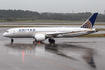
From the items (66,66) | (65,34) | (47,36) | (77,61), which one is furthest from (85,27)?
(66,66)

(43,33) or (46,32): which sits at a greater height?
(46,32)

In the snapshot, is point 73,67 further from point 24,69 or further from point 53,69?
point 24,69

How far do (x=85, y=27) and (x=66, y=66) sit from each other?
22.0m

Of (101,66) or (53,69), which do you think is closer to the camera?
(53,69)

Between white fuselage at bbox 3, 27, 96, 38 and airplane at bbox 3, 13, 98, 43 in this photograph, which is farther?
white fuselage at bbox 3, 27, 96, 38

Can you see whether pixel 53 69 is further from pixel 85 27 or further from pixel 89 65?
pixel 85 27

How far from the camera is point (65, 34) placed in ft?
120

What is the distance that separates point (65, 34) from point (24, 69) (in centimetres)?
2080

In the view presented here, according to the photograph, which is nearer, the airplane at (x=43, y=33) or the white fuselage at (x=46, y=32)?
the airplane at (x=43, y=33)

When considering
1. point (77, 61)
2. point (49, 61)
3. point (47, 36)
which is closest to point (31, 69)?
point (49, 61)

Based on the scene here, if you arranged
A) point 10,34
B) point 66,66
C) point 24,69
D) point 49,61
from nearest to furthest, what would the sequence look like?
point 24,69, point 66,66, point 49,61, point 10,34

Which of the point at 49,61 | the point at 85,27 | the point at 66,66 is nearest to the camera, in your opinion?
the point at 66,66

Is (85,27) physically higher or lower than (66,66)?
higher

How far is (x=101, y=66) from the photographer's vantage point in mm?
18047
